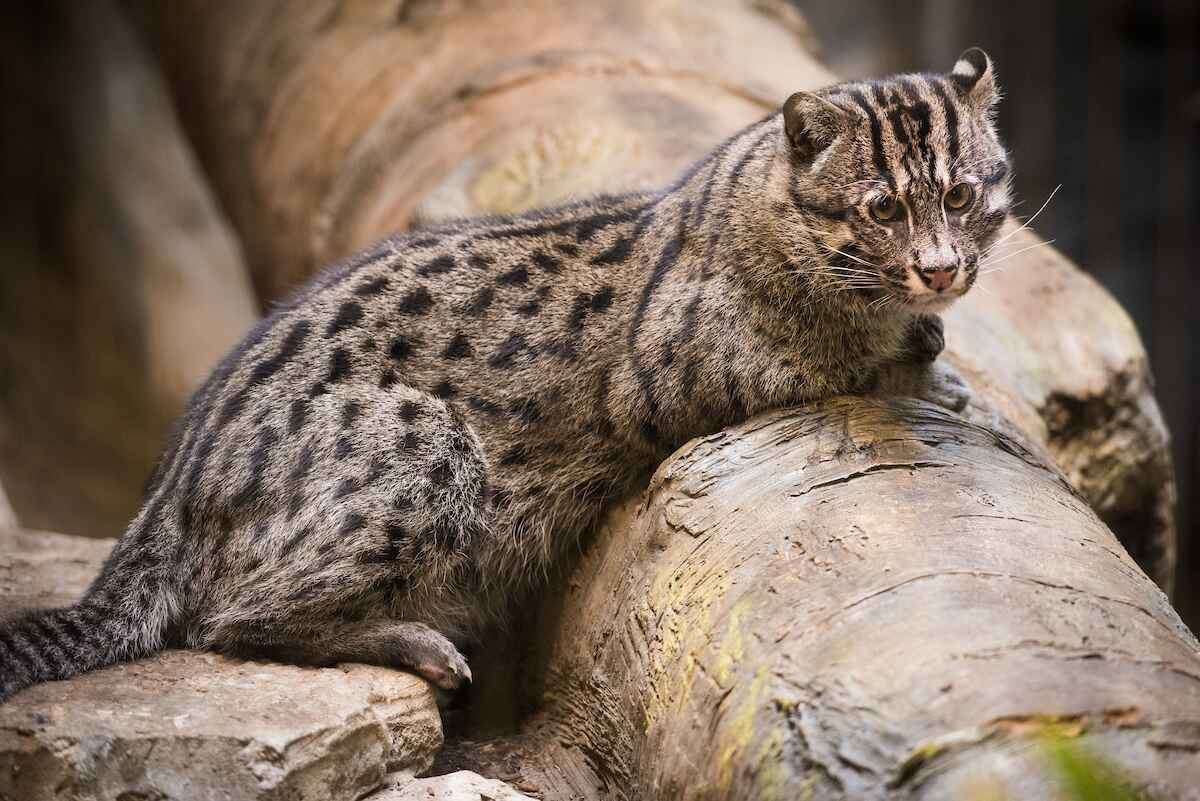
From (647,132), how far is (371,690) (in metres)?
4.39

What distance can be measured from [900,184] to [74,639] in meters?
3.72

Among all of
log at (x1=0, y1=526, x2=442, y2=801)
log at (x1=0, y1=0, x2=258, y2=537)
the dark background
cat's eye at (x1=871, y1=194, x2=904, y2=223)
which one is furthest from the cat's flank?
the dark background

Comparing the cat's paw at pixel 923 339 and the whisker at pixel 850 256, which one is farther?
the cat's paw at pixel 923 339

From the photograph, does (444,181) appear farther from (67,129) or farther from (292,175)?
(67,129)

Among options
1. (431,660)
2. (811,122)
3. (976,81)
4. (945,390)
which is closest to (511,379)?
(431,660)

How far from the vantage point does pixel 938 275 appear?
4738 mm

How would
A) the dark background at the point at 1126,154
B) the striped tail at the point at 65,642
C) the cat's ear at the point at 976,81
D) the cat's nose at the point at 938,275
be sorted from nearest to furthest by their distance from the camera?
the striped tail at the point at 65,642, the cat's nose at the point at 938,275, the cat's ear at the point at 976,81, the dark background at the point at 1126,154

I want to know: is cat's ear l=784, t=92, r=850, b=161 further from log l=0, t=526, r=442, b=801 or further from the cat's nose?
log l=0, t=526, r=442, b=801

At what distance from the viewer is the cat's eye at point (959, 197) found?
4.91 m

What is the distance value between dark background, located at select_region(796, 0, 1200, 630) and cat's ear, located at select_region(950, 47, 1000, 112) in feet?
22.8

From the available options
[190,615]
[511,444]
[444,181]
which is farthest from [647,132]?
[190,615]

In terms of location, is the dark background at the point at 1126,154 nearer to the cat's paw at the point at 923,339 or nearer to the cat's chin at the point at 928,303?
the cat's paw at the point at 923,339

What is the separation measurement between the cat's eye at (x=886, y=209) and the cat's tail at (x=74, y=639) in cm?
337

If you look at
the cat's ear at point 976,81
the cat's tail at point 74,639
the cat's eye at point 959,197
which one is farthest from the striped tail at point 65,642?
→ the cat's ear at point 976,81
